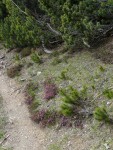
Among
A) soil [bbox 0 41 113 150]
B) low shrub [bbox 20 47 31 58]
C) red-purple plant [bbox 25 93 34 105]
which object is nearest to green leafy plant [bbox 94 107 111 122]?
soil [bbox 0 41 113 150]

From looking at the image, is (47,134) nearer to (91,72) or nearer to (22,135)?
(22,135)

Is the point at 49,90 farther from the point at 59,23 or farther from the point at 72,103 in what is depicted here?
the point at 59,23

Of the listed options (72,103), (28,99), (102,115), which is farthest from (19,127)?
(102,115)

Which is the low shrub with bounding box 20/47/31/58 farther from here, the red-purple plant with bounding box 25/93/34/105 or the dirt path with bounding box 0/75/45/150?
the red-purple plant with bounding box 25/93/34/105

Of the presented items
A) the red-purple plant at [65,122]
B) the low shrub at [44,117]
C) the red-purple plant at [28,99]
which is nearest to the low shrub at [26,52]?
the red-purple plant at [28,99]

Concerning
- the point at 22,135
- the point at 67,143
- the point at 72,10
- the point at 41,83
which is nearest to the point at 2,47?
the point at 41,83
